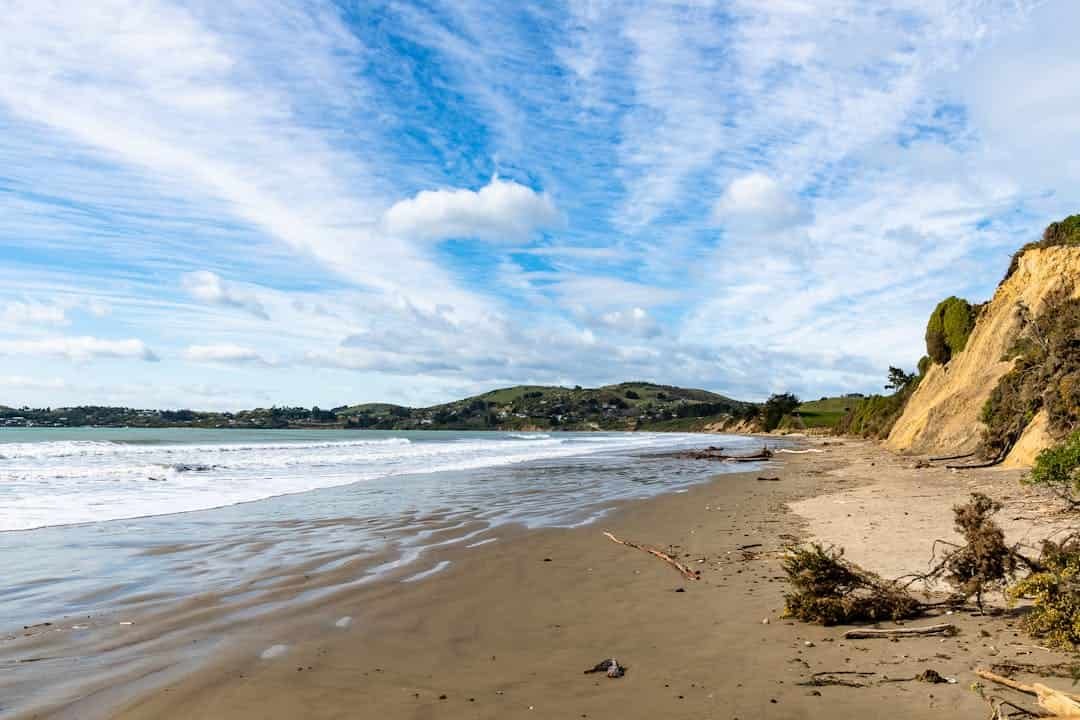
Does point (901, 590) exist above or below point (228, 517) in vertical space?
above

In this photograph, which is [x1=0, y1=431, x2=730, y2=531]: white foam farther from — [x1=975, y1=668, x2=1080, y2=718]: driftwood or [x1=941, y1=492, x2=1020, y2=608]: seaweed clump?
[x1=975, y1=668, x2=1080, y2=718]: driftwood

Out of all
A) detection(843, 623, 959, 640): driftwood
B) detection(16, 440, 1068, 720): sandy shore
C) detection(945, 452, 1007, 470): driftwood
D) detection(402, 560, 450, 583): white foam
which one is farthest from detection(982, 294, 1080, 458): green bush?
detection(402, 560, 450, 583): white foam

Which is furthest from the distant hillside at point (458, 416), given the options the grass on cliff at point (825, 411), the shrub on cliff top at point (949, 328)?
the shrub on cliff top at point (949, 328)

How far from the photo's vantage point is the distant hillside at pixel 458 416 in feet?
488

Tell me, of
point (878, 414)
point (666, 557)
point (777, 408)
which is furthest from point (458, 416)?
point (666, 557)

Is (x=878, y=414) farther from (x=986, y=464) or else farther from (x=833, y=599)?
(x=833, y=599)

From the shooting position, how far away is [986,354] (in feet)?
105

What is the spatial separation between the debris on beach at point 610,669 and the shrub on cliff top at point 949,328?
4235 cm

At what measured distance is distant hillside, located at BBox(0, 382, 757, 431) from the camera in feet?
488

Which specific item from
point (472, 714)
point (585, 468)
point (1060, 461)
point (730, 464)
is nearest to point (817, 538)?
point (1060, 461)

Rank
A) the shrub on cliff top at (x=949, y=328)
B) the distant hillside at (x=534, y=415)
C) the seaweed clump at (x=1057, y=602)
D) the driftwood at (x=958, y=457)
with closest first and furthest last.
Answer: the seaweed clump at (x=1057, y=602) → the driftwood at (x=958, y=457) → the shrub on cliff top at (x=949, y=328) → the distant hillside at (x=534, y=415)

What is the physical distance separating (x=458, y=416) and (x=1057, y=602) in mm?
183097

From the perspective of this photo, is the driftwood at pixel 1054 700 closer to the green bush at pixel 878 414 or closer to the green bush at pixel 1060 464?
the green bush at pixel 1060 464

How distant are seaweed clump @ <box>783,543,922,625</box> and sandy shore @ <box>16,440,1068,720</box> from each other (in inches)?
7.9
